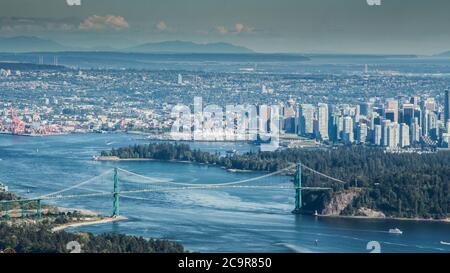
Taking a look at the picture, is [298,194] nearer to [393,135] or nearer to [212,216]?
[212,216]

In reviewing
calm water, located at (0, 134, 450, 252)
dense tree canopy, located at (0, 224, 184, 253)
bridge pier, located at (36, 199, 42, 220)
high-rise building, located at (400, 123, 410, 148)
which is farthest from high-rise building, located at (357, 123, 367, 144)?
dense tree canopy, located at (0, 224, 184, 253)

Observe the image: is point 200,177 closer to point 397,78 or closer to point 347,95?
point 347,95

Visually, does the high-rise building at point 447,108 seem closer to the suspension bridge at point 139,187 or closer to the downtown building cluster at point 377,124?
the downtown building cluster at point 377,124

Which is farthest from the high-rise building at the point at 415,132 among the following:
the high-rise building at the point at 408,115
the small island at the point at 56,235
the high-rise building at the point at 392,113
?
the small island at the point at 56,235

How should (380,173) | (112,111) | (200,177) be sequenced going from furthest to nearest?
(112,111), (200,177), (380,173)

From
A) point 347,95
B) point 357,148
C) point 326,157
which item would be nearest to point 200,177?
point 326,157

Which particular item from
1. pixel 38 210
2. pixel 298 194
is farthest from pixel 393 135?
pixel 38 210
